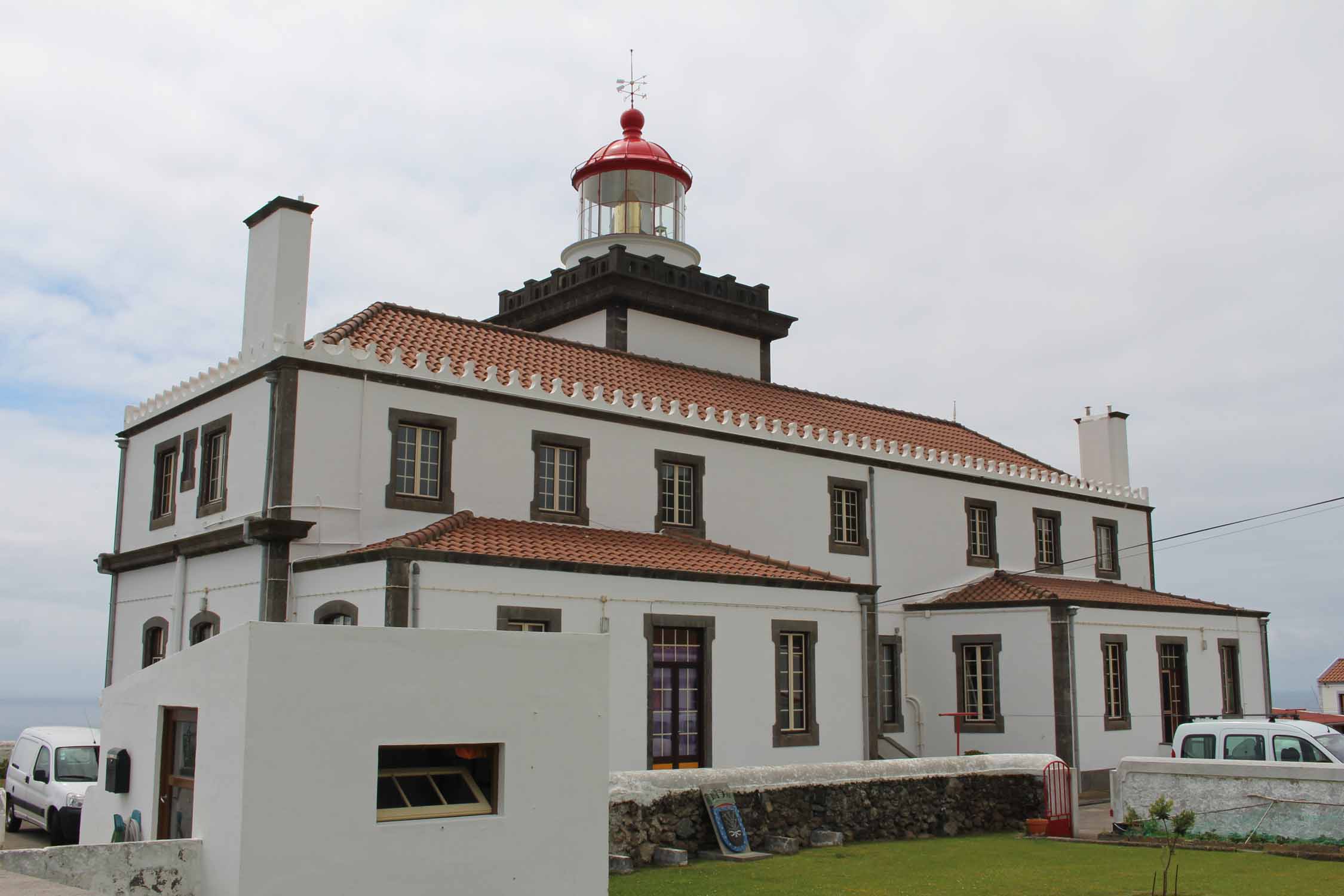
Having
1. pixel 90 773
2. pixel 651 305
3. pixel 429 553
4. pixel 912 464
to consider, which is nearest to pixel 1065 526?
pixel 912 464

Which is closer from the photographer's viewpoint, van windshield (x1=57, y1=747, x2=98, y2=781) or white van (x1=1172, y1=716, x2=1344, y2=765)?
white van (x1=1172, y1=716, x2=1344, y2=765)

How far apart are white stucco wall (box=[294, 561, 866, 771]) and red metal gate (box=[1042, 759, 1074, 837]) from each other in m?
3.80

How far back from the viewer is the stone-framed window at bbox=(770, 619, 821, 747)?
19.8 meters

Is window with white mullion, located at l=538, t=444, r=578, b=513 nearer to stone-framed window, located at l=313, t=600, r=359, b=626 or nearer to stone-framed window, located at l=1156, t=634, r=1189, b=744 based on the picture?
stone-framed window, located at l=313, t=600, r=359, b=626

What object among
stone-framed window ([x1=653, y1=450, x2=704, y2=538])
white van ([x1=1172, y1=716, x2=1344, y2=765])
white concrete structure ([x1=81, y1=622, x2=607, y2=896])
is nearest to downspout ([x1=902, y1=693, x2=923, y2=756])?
stone-framed window ([x1=653, y1=450, x2=704, y2=538])

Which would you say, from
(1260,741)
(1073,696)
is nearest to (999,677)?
(1073,696)

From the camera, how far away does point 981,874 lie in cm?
1369

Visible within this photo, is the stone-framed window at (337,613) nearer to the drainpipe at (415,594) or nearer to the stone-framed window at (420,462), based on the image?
the drainpipe at (415,594)

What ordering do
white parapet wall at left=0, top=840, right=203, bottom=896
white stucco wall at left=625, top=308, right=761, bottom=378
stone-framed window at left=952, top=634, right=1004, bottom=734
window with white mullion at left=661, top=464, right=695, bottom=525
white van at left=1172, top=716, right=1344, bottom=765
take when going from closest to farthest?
white parapet wall at left=0, top=840, right=203, bottom=896, white van at left=1172, top=716, right=1344, bottom=765, window with white mullion at left=661, top=464, right=695, bottom=525, stone-framed window at left=952, top=634, right=1004, bottom=734, white stucco wall at left=625, top=308, right=761, bottom=378

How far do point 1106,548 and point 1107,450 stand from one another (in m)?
3.12

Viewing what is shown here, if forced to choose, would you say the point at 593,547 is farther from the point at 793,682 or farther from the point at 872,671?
the point at 872,671

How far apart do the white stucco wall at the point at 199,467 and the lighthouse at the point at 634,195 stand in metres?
11.0

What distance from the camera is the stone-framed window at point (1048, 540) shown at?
96.1 feet

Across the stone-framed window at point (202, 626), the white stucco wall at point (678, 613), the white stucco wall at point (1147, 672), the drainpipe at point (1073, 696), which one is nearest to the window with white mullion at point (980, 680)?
the drainpipe at point (1073, 696)
